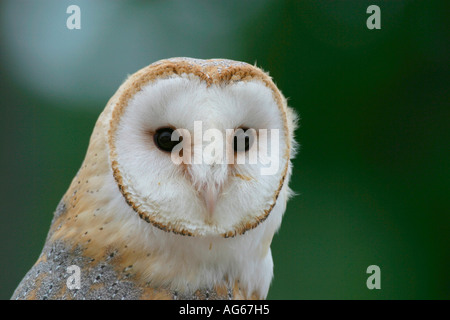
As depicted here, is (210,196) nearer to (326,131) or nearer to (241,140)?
(241,140)

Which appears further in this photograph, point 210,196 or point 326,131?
point 326,131

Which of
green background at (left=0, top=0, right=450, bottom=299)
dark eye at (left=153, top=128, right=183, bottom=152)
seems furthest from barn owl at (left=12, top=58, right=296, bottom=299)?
green background at (left=0, top=0, right=450, bottom=299)

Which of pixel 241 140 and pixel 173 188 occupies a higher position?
pixel 241 140

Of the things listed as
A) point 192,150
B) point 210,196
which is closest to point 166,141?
point 192,150

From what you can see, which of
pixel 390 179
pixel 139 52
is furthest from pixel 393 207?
pixel 139 52

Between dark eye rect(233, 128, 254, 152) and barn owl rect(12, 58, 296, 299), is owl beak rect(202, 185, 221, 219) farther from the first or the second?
dark eye rect(233, 128, 254, 152)
